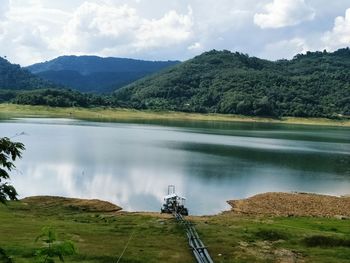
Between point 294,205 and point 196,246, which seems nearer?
point 196,246

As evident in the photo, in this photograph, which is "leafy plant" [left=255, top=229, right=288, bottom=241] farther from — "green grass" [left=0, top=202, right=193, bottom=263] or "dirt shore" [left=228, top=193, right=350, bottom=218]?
Result: "dirt shore" [left=228, top=193, right=350, bottom=218]

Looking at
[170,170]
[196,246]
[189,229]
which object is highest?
[196,246]

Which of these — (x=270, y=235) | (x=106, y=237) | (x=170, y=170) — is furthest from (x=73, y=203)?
(x=170, y=170)

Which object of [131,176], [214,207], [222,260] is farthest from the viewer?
[131,176]

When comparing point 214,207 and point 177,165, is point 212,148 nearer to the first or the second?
point 177,165

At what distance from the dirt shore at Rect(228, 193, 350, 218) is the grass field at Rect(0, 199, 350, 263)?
8.75m

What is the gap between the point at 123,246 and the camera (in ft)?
80.6

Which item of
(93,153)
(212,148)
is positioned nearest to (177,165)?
(93,153)

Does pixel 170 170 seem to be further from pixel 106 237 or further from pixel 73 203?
pixel 106 237

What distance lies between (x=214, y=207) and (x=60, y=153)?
121 ft

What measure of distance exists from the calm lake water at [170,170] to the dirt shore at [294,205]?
227 centimetres

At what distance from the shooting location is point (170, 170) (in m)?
62.9

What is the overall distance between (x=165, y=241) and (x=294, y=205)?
2337 centimetres

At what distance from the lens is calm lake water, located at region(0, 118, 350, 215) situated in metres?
49.4
